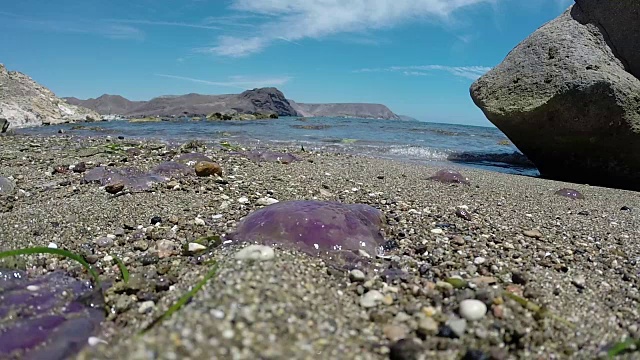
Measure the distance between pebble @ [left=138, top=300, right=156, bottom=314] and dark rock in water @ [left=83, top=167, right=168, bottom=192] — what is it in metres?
2.48

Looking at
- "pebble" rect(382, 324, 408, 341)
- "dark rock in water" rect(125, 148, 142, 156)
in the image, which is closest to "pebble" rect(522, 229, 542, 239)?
"pebble" rect(382, 324, 408, 341)

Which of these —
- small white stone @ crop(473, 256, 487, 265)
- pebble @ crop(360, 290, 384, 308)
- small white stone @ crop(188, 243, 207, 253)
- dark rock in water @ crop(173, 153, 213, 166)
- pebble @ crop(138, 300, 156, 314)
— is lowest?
pebble @ crop(138, 300, 156, 314)

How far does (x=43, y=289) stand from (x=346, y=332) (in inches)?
60.1

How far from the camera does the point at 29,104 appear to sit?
26.2 metres

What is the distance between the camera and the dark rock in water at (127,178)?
434 centimetres

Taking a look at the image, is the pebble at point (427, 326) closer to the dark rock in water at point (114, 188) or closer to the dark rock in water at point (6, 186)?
the dark rock in water at point (114, 188)

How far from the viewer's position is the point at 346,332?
1645 mm

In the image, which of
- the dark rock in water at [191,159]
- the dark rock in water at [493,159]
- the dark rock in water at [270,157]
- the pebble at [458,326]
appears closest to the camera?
the pebble at [458,326]

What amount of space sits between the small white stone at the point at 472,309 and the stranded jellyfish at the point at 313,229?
2.70 ft

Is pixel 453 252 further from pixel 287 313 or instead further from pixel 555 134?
pixel 555 134

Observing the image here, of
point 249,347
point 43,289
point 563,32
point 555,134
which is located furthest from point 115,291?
point 563,32

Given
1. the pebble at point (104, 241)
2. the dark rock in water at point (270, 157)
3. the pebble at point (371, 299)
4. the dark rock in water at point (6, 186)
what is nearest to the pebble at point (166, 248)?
the pebble at point (104, 241)

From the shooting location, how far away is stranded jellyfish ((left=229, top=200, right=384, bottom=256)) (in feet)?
8.26

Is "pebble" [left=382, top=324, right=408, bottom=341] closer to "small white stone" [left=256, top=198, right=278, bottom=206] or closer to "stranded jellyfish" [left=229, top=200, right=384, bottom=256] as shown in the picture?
"stranded jellyfish" [left=229, top=200, right=384, bottom=256]
